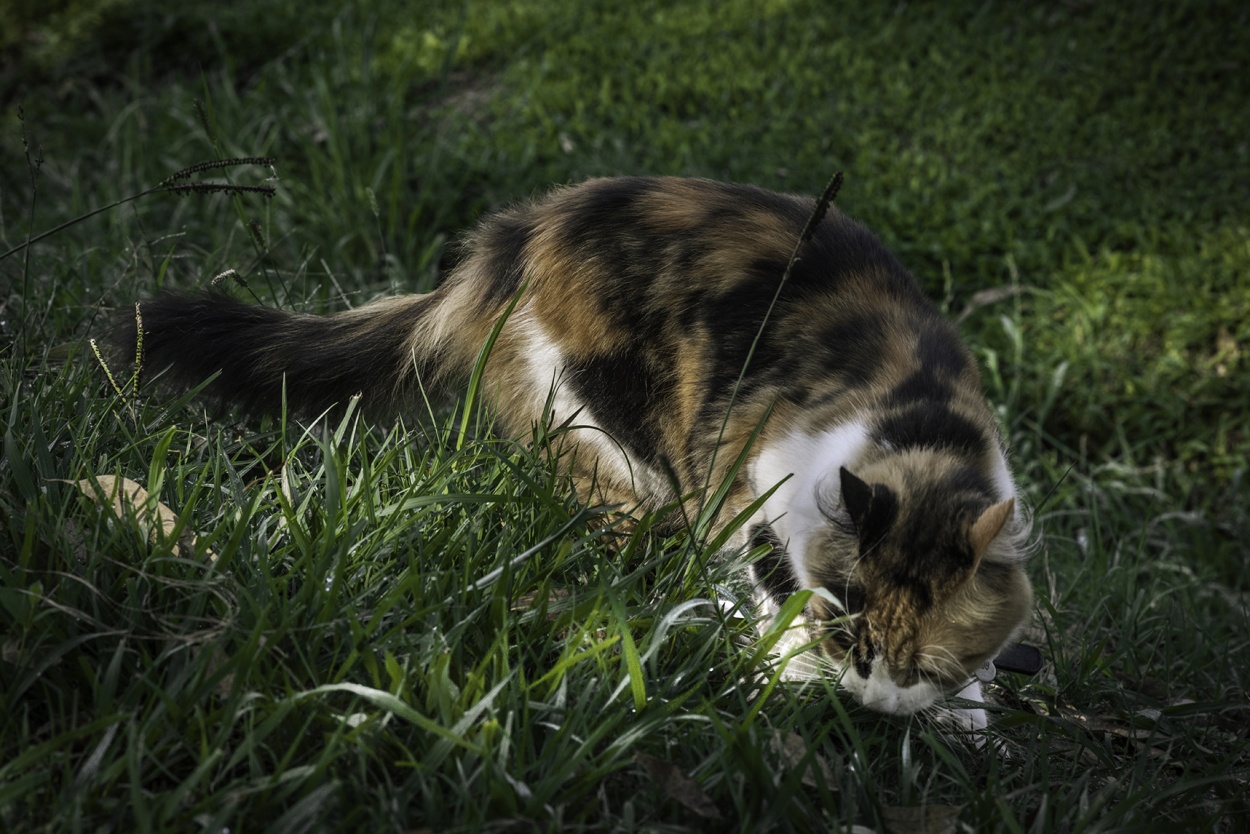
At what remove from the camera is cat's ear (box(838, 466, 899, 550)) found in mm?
2152

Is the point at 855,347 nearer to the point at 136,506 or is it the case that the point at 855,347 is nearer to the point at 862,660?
the point at 862,660

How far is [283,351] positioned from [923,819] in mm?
1945

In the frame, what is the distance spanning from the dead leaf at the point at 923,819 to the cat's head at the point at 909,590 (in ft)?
0.98

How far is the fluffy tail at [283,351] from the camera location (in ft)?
8.74

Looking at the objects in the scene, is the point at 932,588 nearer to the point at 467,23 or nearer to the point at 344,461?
the point at 344,461

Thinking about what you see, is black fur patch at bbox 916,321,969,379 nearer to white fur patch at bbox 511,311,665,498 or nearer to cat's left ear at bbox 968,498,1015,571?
cat's left ear at bbox 968,498,1015,571

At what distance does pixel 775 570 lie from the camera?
8.45 ft

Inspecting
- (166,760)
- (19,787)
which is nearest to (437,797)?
(166,760)

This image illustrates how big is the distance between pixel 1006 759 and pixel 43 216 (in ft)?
14.8

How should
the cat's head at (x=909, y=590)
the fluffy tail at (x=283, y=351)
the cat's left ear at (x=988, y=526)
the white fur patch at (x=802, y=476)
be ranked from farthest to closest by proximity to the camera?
the fluffy tail at (x=283, y=351), the white fur patch at (x=802, y=476), the cat's head at (x=909, y=590), the cat's left ear at (x=988, y=526)

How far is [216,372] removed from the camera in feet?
8.65

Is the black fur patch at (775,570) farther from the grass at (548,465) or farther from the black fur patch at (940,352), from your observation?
the black fur patch at (940,352)

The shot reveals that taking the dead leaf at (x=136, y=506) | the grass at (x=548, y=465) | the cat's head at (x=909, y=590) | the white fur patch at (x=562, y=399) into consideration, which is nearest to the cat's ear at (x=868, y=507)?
the cat's head at (x=909, y=590)

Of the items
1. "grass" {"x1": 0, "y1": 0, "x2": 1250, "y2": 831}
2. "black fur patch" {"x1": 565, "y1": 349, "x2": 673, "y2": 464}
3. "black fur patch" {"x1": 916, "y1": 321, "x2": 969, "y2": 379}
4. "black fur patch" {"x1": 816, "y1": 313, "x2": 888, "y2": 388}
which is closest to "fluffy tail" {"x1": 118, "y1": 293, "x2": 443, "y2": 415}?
"grass" {"x1": 0, "y1": 0, "x2": 1250, "y2": 831}
